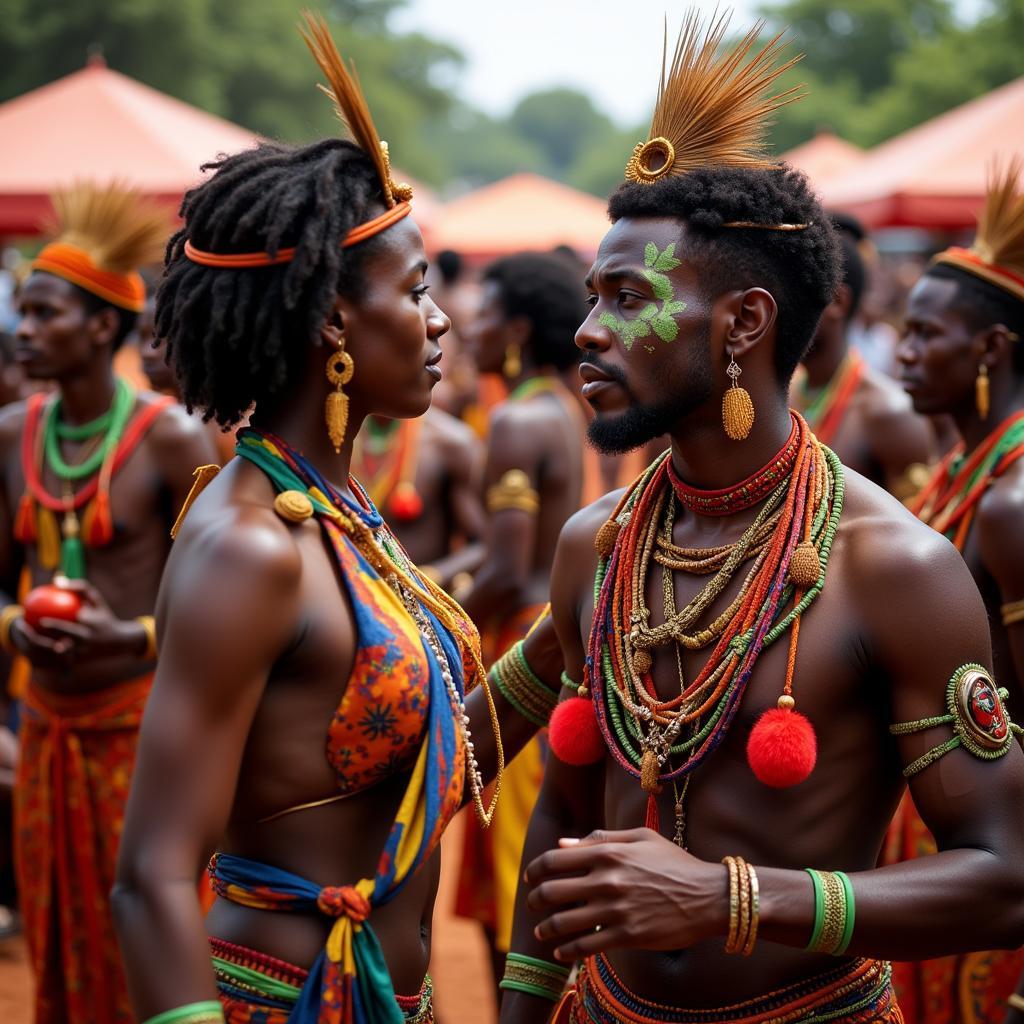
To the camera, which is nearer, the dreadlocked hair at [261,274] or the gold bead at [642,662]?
the dreadlocked hair at [261,274]

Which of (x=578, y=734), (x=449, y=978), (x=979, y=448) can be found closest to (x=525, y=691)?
(x=578, y=734)

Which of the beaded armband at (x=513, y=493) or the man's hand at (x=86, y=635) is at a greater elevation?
the beaded armband at (x=513, y=493)

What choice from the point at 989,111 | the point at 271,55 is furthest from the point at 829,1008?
the point at 271,55

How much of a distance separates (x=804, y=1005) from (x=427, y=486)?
177 inches

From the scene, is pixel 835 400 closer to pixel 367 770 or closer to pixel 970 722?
pixel 970 722

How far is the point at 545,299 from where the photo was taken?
7.02 meters

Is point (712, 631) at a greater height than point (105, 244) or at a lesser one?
lesser

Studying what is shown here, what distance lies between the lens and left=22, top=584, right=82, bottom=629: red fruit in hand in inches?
196

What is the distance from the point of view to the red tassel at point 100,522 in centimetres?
529

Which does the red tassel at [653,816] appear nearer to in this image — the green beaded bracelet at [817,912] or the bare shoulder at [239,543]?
the green beaded bracelet at [817,912]

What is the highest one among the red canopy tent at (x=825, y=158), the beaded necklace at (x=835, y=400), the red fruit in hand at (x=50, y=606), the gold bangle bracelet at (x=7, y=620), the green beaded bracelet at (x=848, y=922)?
the red canopy tent at (x=825, y=158)

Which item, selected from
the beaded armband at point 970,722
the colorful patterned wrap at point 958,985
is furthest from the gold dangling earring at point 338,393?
the colorful patterned wrap at point 958,985

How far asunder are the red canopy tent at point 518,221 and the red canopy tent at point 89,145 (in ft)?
22.0

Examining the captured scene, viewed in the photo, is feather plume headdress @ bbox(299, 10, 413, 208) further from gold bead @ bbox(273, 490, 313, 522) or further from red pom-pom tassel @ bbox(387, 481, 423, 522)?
red pom-pom tassel @ bbox(387, 481, 423, 522)
